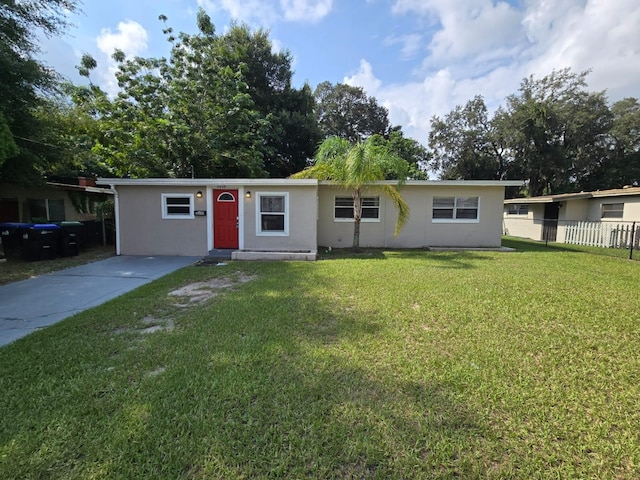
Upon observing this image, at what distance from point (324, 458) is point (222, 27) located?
917 inches

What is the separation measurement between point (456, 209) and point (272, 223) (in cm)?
702

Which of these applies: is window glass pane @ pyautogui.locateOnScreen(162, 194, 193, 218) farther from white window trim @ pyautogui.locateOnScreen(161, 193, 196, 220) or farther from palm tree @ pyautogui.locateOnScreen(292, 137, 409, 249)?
palm tree @ pyautogui.locateOnScreen(292, 137, 409, 249)

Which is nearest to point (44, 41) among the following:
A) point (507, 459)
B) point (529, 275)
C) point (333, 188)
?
point (333, 188)

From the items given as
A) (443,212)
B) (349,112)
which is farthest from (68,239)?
(349,112)

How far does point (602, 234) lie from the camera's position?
41.0 feet

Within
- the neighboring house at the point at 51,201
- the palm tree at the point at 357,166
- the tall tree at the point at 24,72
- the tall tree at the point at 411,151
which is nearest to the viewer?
the tall tree at the point at 24,72

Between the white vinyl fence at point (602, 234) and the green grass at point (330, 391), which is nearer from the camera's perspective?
the green grass at point (330, 391)

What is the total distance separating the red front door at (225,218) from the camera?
9547mm

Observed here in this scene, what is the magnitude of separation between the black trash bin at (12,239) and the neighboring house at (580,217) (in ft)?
67.0

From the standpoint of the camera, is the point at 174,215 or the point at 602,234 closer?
the point at 174,215

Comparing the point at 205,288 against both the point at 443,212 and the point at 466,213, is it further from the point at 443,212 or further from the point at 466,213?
the point at 466,213

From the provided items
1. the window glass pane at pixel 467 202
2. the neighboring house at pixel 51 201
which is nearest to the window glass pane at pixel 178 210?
the neighboring house at pixel 51 201

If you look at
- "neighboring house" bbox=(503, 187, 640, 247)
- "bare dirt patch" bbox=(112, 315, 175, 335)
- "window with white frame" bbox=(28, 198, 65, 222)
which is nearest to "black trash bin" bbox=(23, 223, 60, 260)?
"window with white frame" bbox=(28, 198, 65, 222)

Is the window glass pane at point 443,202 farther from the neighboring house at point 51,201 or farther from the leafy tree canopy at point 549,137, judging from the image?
the leafy tree canopy at point 549,137
